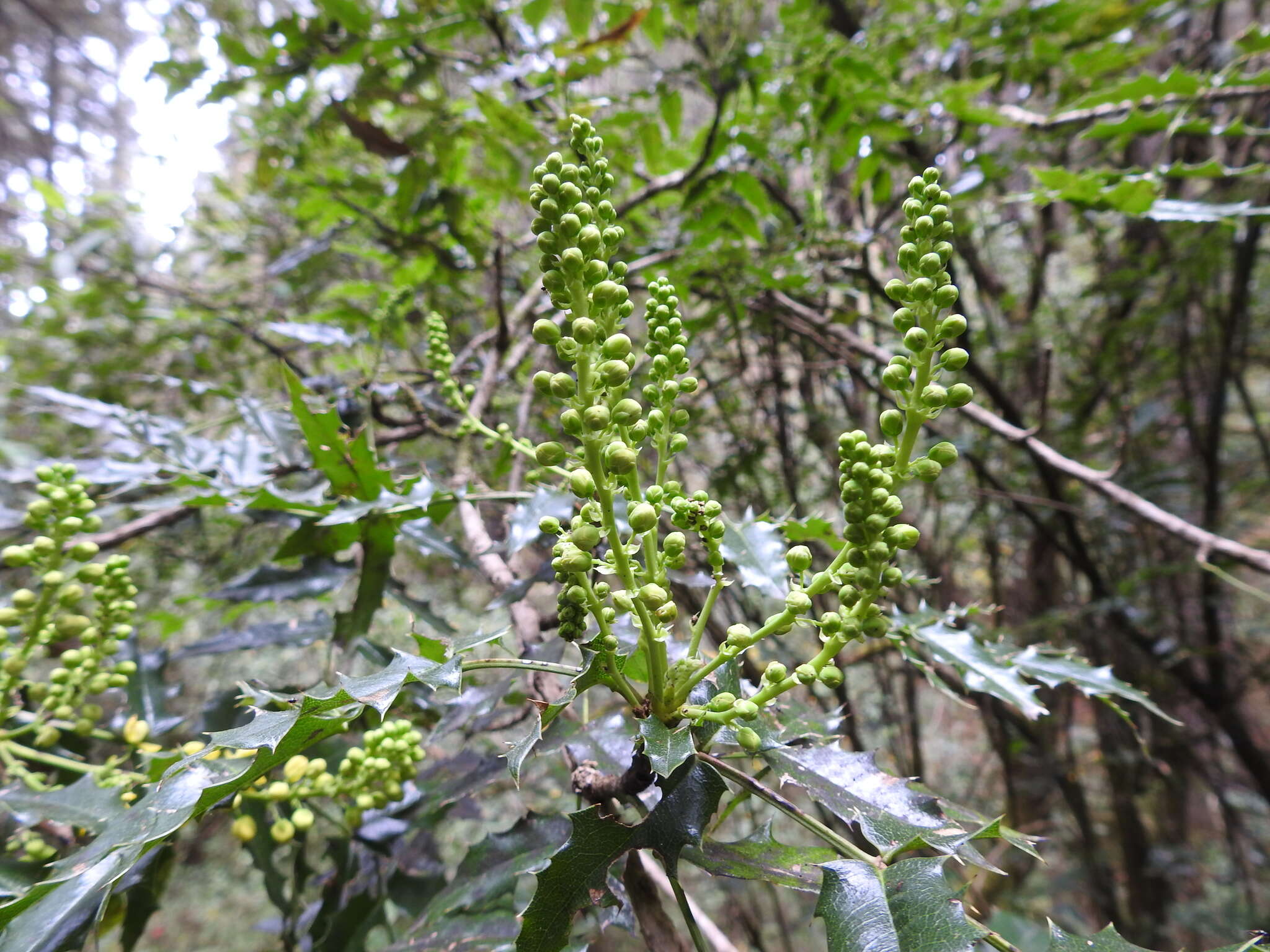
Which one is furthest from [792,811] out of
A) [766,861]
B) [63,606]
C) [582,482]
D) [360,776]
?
[63,606]

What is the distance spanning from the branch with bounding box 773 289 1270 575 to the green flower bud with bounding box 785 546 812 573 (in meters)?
0.53

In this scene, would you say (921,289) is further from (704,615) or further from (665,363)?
(704,615)

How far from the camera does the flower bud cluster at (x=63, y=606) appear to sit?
2.68ft

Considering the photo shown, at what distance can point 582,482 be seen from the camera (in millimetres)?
486

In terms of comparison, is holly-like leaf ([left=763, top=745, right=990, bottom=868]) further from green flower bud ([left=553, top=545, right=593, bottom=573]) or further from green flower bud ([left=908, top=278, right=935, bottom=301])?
green flower bud ([left=908, top=278, right=935, bottom=301])

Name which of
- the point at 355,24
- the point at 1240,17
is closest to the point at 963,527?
the point at 355,24

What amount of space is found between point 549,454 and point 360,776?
2.05 ft

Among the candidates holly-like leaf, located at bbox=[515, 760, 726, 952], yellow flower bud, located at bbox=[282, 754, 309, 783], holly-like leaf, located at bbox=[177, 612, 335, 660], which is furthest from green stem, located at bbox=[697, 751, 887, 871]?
holly-like leaf, located at bbox=[177, 612, 335, 660]

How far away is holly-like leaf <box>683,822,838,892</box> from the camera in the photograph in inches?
23.0

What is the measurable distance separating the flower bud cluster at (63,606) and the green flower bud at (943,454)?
1.00 m

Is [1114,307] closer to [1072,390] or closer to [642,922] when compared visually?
[1072,390]

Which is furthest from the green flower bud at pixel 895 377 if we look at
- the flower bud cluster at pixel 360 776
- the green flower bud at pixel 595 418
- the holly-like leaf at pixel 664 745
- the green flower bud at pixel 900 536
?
the flower bud cluster at pixel 360 776

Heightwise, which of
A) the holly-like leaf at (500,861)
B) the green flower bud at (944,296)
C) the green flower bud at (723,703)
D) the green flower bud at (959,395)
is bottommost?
the holly-like leaf at (500,861)

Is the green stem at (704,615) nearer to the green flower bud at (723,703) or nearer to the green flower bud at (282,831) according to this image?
the green flower bud at (723,703)
